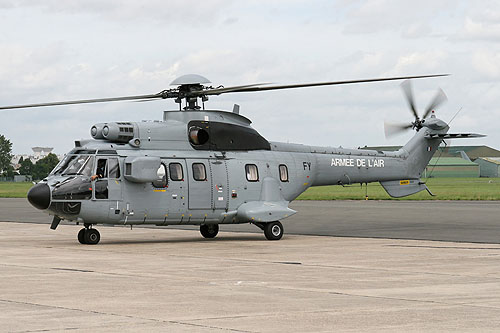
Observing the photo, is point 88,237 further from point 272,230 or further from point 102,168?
point 272,230

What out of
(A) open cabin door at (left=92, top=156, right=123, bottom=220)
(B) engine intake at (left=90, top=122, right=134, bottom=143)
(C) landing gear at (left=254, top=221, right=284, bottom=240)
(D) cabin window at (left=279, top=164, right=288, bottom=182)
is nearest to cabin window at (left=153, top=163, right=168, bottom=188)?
(A) open cabin door at (left=92, top=156, right=123, bottom=220)

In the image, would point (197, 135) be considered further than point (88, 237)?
Yes

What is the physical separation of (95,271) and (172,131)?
361 inches

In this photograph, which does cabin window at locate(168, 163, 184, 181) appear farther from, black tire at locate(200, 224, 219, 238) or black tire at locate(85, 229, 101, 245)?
black tire at locate(200, 224, 219, 238)

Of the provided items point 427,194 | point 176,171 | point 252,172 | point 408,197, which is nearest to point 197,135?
point 176,171

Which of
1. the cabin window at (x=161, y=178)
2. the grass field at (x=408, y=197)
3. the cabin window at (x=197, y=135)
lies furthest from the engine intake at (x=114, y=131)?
the grass field at (x=408, y=197)

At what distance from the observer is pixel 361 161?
30234 mm

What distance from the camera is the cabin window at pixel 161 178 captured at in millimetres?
25359

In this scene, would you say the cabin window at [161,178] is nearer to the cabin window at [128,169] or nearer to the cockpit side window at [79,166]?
the cabin window at [128,169]

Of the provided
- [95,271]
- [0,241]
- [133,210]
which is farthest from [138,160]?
[95,271]

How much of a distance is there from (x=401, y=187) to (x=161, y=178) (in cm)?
1032

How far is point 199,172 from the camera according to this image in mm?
26281

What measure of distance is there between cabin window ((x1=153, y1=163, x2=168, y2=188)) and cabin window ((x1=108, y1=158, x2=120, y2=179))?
117 cm

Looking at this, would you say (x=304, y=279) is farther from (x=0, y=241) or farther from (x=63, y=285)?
(x=0, y=241)
